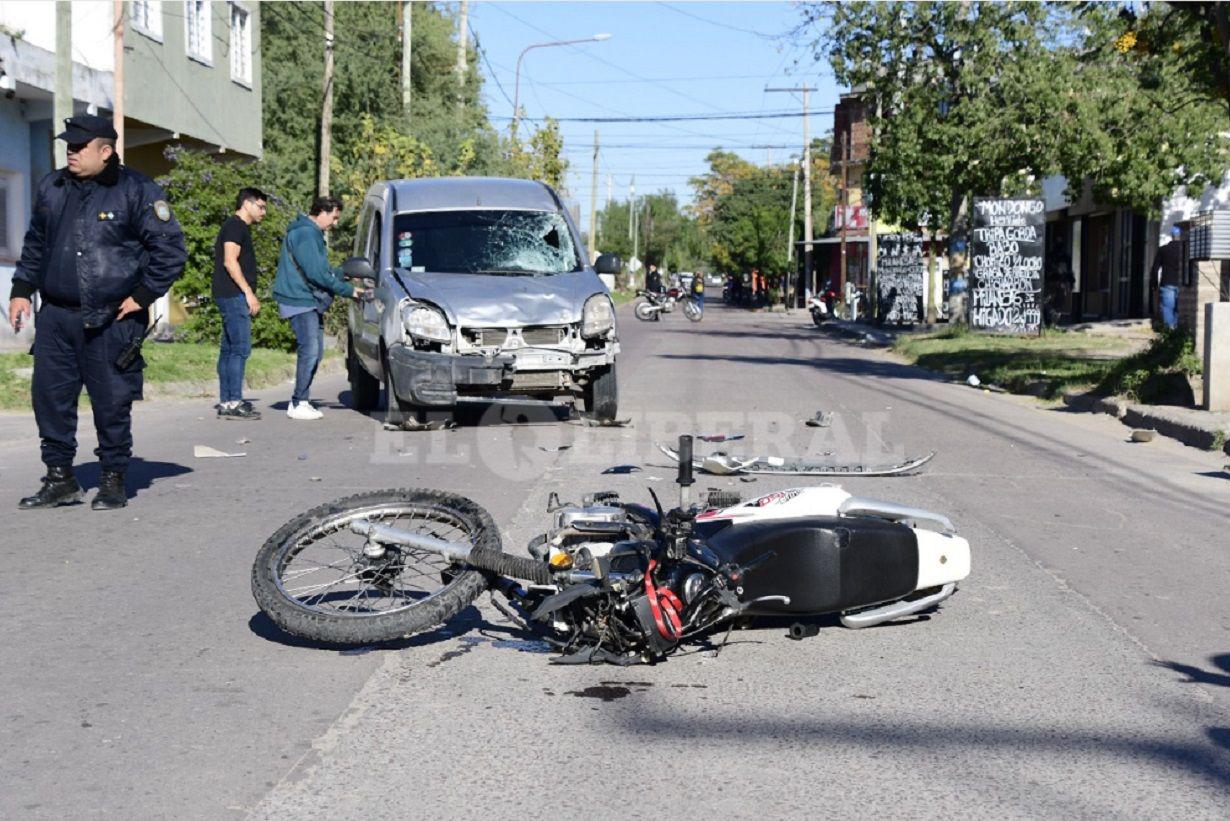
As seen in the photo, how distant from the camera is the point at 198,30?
27.2m

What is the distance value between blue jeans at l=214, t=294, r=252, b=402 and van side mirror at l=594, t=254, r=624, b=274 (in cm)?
316

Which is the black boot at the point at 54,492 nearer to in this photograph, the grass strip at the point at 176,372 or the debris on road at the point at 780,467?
the debris on road at the point at 780,467

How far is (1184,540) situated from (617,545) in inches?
157

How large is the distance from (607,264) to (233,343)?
343 centimetres

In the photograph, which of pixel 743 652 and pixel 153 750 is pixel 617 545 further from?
pixel 153 750

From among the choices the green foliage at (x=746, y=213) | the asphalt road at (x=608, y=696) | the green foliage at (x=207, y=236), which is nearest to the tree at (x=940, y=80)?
the green foliage at (x=207, y=236)

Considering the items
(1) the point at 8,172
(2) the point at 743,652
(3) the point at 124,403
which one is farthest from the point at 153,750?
(1) the point at 8,172

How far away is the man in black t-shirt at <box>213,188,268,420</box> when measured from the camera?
12516mm

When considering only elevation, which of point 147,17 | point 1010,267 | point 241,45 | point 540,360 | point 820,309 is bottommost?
point 540,360

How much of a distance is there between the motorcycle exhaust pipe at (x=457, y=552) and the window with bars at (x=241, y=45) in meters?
26.2

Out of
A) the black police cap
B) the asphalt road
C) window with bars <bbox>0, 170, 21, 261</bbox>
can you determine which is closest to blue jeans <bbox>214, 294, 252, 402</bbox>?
the asphalt road

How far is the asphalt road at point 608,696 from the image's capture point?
3.76 meters

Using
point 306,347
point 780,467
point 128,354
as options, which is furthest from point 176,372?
point 780,467

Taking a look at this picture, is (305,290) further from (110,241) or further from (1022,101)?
(1022,101)
